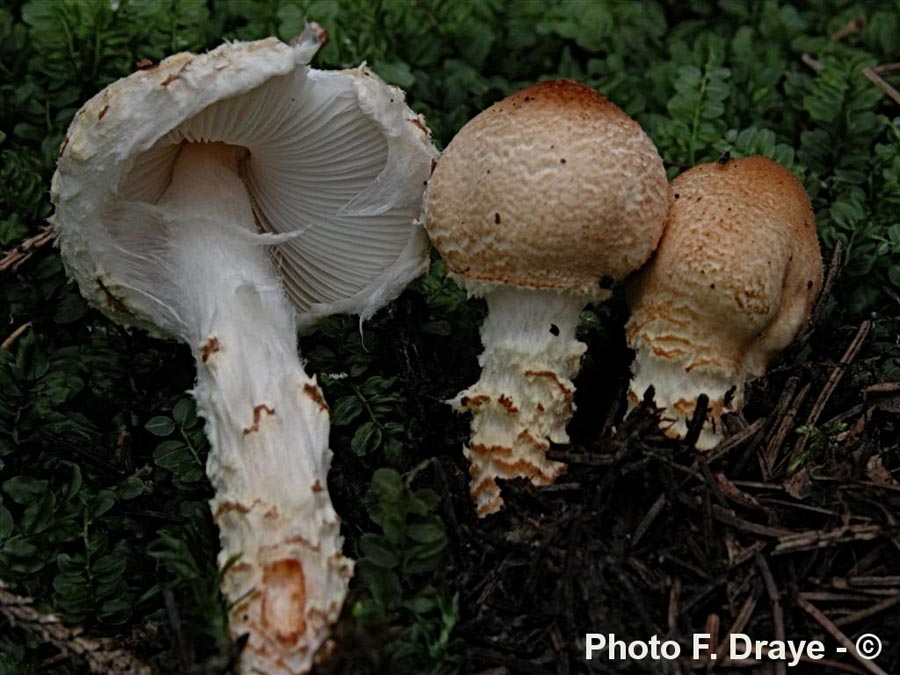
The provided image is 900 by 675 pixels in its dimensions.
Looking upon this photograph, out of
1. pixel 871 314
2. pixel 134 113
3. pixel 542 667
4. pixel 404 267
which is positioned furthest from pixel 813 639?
pixel 134 113

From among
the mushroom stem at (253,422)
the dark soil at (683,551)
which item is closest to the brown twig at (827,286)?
the dark soil at (683,551)

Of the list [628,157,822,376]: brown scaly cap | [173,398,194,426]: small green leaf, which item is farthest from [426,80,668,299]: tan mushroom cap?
[173,398,194,426]: small green leaf

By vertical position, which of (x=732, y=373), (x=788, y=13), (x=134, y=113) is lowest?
(x=732, y=373)

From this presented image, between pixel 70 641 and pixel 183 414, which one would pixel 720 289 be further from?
pixel 70 641

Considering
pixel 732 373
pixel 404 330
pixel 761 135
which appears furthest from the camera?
pixel 761 135

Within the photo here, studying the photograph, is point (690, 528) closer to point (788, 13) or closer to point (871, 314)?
point (871, 314)
